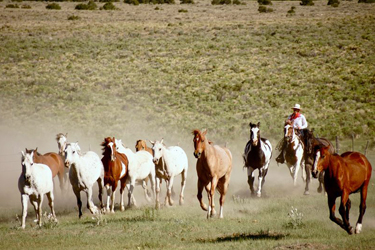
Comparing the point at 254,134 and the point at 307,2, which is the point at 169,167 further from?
the point at 307,2

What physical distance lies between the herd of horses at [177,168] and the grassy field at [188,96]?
2.32ft

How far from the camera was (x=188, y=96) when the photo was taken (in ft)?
151

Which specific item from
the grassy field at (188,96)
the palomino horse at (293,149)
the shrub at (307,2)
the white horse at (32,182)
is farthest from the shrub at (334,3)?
the white horse at (32,182)

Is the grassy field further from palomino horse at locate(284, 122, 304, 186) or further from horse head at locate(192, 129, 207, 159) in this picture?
horse head at locate(192, 129, 207, 159)

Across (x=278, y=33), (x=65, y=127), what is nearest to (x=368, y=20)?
(x=278, y=33)

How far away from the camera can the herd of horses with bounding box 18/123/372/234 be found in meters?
11.4

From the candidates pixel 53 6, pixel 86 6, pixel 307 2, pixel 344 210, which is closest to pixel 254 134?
pixel 344 210

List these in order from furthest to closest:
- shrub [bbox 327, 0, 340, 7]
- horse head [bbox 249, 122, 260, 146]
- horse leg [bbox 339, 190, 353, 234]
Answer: shrub [bbox 327, 0, 340, 7] < horse head [bbox 249, 122, 260, 146] < horse leg [bbox 339, 190, 353, 234]

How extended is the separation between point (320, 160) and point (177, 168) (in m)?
8.09

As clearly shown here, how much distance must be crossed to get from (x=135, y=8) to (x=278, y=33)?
30939 mm

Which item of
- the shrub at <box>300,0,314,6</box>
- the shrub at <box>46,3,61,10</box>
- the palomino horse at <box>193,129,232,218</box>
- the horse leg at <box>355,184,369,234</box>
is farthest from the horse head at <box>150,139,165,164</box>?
the shrub at <box>300,0,314,6</box>

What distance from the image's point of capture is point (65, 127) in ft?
125

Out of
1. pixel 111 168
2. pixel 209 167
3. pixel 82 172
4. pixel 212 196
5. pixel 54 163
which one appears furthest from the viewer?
pixel 54 163

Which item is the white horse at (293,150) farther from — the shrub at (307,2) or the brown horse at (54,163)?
the shrub at (307,2)
